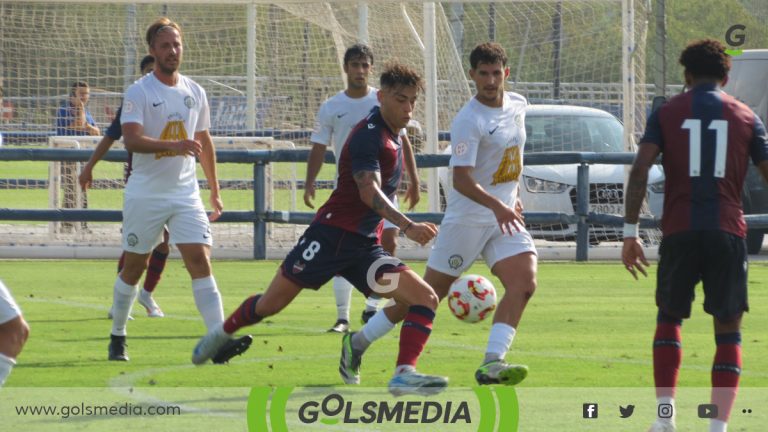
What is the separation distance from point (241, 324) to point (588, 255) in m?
10.9

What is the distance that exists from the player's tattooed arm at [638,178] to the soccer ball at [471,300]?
174 cm

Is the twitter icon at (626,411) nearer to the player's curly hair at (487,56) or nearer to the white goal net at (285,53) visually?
the player's curly hair at (487,56)

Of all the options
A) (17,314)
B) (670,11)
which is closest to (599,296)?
(17,314)

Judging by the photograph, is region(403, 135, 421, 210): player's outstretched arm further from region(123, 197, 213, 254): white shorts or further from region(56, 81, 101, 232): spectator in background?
region(56, 81, 101, 232): spectator in background

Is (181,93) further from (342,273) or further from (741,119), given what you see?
(741,119)

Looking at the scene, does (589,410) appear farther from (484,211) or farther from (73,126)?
(73,126)

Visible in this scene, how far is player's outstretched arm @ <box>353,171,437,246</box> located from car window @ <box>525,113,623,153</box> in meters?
12.5

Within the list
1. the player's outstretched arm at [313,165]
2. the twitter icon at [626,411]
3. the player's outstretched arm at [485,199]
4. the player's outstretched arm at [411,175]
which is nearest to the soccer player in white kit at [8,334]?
the player's outstretched arm at [485,199]

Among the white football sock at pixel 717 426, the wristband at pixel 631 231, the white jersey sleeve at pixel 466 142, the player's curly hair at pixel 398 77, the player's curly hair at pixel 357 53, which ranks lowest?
the white football sock at pixel 717 426

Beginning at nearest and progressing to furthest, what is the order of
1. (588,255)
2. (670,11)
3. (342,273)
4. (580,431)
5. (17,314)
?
(17,314) < (580,431) < (342,273) < (588,255) < (670,11)

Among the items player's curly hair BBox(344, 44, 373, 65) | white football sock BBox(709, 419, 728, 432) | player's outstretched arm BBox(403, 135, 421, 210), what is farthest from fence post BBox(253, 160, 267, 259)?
white football sock BBox(709, 419, 728, 432)

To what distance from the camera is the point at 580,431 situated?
7230mm

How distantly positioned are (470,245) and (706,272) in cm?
191

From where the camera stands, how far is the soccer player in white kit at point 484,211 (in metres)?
8.63
